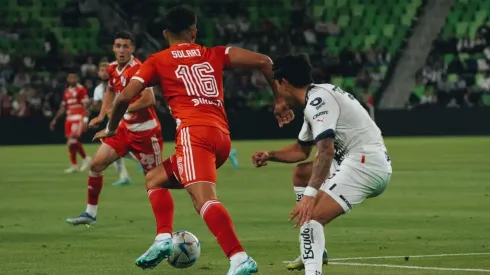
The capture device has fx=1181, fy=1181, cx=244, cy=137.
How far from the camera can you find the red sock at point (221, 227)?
27.3ft

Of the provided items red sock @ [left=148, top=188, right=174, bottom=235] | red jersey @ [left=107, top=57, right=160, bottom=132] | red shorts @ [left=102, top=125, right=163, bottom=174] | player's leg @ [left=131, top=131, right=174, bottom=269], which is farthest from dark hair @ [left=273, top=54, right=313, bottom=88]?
red jersey @ [left=107, top=57, right=160, bottom=132]

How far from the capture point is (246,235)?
12.3 m

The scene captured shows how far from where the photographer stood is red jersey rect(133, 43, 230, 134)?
892cm

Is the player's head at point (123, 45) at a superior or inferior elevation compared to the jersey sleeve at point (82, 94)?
superior

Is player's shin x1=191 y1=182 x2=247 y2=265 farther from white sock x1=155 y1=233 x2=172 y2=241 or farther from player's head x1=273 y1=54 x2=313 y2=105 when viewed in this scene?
player's head x1=273 y1=54 x2=313 y2=105

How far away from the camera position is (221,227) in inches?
331

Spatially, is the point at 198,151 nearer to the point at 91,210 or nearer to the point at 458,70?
the point at 91,210

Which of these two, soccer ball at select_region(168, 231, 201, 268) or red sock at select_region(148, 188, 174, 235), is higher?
red sock at select_region(148, 188, 174, 235)

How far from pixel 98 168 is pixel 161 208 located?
4.15 m

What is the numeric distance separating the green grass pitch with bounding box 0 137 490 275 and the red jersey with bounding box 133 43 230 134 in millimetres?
1364

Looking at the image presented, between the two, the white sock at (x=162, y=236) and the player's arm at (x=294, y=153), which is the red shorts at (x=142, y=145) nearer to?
the white sock at (x=162, y=236)

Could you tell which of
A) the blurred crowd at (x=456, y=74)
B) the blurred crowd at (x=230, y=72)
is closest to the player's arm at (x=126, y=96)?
the blurred crowd at (x=230, y=72)

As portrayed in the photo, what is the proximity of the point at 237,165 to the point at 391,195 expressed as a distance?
780cm

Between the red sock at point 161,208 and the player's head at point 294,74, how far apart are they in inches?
75.9
